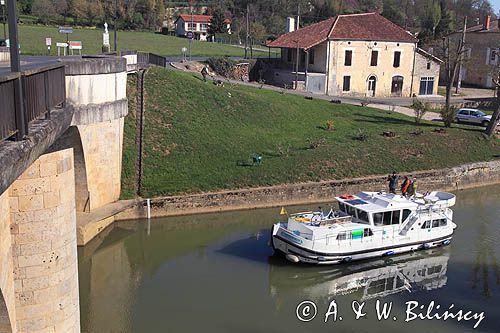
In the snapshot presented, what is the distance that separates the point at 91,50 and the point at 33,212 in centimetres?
5265

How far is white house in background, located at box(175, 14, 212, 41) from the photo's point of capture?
102 metres

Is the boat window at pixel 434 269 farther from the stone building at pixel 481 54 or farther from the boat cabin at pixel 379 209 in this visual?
the stone building at pixel 481 54

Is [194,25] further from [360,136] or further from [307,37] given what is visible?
[360,136]

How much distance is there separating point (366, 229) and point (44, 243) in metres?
13.1

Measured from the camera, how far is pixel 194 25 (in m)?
A: 103

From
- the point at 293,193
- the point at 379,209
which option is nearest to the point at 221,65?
the point at 293,193

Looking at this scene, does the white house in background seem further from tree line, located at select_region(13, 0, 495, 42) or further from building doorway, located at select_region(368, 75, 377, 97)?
building doorway, located at select_region(368, 75, 377, 97)

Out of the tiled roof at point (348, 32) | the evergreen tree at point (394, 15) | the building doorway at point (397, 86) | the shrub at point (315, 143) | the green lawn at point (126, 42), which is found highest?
the evergreen tree at point (394, 15)

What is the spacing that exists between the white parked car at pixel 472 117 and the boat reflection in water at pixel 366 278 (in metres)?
22.5

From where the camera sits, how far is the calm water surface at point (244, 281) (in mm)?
16906

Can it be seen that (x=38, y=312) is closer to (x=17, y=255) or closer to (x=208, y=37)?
(x=17, y=255)

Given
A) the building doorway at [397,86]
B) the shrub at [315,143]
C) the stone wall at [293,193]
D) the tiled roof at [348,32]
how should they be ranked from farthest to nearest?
the building doorway at [397,86], the tiled roof at [348,32], the shrub at [315,143], the stone wall at [293,193]

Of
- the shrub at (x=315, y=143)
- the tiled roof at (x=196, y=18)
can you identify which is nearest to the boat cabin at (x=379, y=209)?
the shrub at (x=315, y=143)

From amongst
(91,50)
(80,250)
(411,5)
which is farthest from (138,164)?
(411,5)
